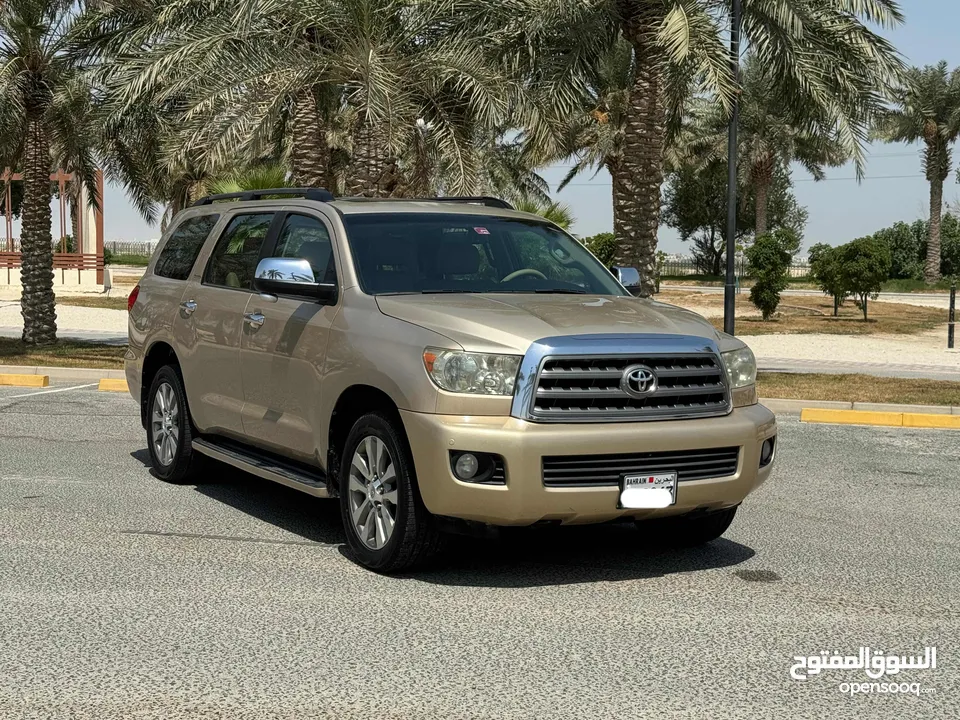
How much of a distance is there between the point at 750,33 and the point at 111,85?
10.3 meters

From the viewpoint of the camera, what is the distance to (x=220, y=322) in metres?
8.34

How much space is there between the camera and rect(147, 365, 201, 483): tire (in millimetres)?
8930

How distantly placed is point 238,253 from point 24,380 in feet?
27.9

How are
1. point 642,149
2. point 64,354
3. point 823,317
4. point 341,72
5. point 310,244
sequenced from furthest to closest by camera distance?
point 823,317 < point 64,354 < point 642,149 < point 341,72 < point 310,244

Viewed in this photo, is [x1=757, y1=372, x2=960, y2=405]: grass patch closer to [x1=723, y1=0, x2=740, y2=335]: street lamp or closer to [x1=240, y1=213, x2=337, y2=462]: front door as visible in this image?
[x1=723, y1=0, x2=740, y2=335]: street lamp

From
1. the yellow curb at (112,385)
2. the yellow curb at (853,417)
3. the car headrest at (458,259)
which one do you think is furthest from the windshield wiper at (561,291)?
the yellow curb at (112,385)

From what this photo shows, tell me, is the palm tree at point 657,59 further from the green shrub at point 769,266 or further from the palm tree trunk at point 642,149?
the green shrub at point 769,266

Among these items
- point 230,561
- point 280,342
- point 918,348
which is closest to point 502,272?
point 280,342

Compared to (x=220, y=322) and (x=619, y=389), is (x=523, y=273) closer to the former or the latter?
(x=619, y=389)

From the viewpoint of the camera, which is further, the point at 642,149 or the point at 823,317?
the point at 823,317

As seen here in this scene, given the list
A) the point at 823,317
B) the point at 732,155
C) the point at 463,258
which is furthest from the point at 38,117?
the point at 823,317

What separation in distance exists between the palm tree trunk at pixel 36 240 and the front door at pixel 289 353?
1664cm

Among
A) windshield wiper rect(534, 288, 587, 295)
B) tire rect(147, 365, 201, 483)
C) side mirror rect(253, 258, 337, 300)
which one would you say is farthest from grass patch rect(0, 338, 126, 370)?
windshield wiper rect(534, 288, 587, 295)

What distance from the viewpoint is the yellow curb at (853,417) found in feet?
44.9
